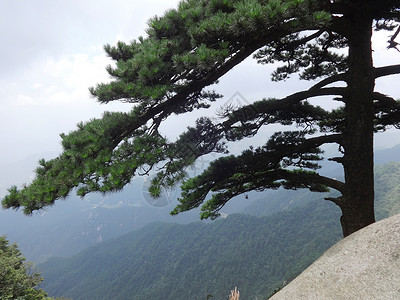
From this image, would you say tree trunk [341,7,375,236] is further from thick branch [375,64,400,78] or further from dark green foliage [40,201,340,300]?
dark green foliage [40,201,340,300]

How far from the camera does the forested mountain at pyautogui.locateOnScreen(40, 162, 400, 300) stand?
3856 inches

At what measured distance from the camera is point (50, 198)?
3555mm

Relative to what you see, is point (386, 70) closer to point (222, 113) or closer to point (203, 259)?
point (222, 113)

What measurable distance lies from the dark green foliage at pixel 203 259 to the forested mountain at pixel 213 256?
0.42m

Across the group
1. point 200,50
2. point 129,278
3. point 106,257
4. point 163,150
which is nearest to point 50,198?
point 163,150

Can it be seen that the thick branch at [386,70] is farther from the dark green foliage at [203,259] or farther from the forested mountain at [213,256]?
the forested mountain at [213,256]

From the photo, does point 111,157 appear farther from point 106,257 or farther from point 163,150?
point 106,257

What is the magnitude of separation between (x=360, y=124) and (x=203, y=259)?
135 meters

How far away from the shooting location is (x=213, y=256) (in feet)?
417

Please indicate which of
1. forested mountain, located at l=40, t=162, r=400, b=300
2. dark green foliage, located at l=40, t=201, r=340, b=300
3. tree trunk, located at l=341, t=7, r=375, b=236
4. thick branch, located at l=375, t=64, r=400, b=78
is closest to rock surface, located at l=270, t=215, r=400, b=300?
tree trunk, located at l=341, t=7, r=375, b=236

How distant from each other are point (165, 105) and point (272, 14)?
239 centimetres

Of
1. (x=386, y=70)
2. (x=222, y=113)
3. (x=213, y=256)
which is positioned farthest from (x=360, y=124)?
(x=213, y=256)

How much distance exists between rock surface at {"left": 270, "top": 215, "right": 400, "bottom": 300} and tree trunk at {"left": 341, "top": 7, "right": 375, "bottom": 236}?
2035 millimetres

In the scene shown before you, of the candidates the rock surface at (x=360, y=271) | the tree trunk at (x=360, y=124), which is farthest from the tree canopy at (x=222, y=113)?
the rock surface at (x=360, y=271)
